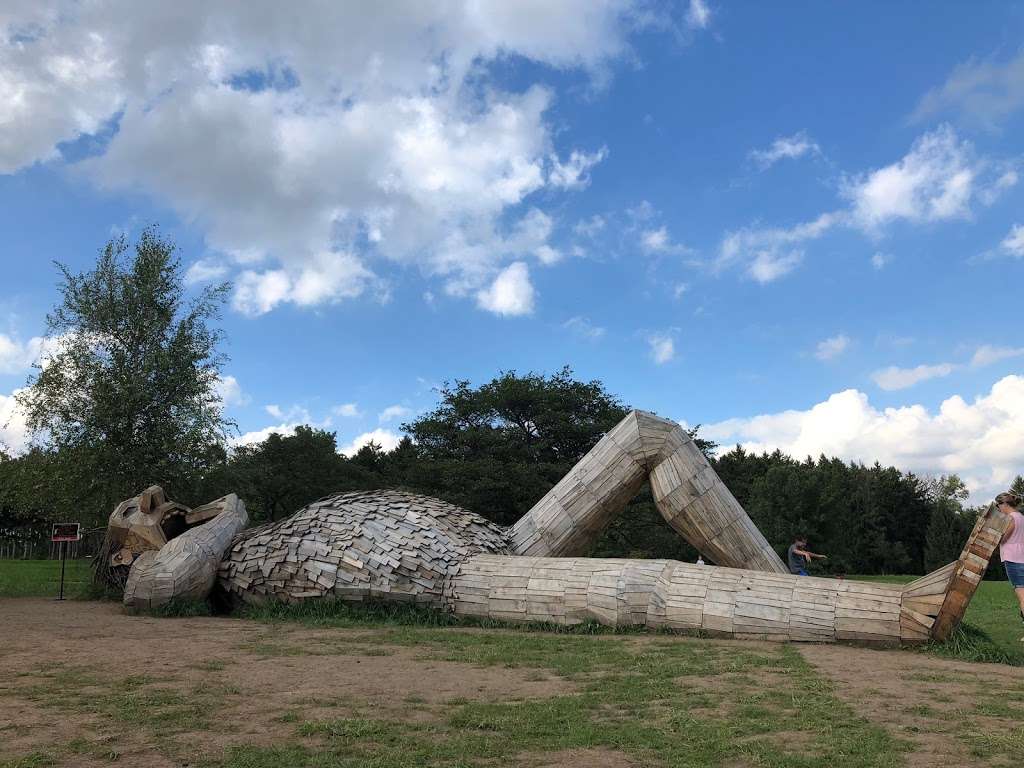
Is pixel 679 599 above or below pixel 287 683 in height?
above

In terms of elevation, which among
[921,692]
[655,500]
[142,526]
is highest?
[655,500]

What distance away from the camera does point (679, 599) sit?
9.16 meters

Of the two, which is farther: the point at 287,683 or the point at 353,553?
the point at 353,553

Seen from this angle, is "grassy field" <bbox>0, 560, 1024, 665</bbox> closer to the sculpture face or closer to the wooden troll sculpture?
the wooden troll sculpture

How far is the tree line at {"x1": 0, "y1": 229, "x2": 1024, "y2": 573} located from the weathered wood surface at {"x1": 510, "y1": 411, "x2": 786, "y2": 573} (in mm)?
9909

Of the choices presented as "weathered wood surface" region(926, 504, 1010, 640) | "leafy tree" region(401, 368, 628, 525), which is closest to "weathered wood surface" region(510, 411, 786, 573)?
"weathered wood surface" region(926, 504, 1010, 640)

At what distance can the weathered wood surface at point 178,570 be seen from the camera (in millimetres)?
10688

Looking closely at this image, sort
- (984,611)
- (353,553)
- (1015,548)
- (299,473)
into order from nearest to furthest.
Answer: (1015,548) < (353,553) < (984,611) < (299,473)

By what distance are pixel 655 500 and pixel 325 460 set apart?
32.0 metres

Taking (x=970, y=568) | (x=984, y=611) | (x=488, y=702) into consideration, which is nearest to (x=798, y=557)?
(x=984, y=611)

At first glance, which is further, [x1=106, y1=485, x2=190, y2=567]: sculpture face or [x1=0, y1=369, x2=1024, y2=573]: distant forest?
[x1=0, y1=369, x2=1024, y2=573]: distant forest

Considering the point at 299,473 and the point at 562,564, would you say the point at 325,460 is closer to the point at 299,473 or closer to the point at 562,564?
the point at 299,473

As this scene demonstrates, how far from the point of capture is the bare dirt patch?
15.3ft

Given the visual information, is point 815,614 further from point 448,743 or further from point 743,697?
point 448,743
